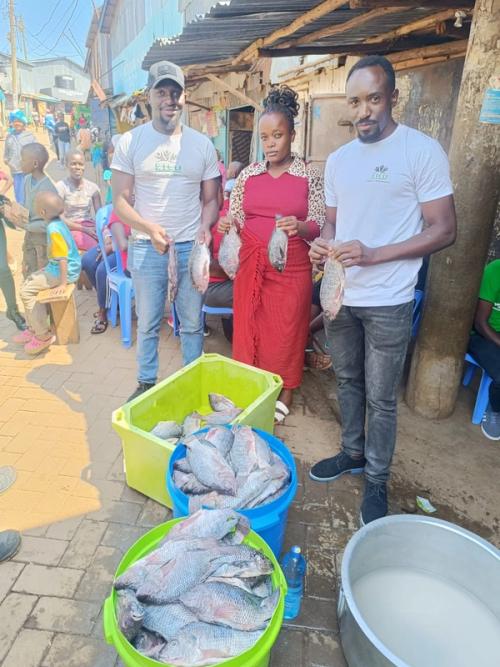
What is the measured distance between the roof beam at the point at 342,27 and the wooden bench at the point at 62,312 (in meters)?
3.52

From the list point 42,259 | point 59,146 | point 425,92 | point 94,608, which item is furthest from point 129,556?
point 59,146

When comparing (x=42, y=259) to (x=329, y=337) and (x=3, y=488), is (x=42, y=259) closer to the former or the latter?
(x=3, y=488)

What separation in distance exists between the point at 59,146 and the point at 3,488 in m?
26.1

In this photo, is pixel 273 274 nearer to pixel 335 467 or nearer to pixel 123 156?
pixel 123 156

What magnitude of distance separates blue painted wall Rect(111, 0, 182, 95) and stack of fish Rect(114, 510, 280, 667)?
10034 mm

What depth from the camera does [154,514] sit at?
2641mm

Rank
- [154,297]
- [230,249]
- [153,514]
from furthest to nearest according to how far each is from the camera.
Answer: [154,297] < [230,249] < [153,514]

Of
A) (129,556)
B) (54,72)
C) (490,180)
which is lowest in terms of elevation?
(129,556)

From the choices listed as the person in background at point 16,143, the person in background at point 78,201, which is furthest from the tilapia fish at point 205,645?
the person in background at point 16,143

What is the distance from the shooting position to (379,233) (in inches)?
89.0

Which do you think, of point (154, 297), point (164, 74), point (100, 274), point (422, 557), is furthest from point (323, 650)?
point (100, 274)

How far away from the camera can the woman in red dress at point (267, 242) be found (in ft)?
9.68

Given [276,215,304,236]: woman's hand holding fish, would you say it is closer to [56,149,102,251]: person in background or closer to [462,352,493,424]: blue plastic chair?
[462,352,493,424]: blue plastic chair

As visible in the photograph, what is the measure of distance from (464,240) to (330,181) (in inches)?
49.6
